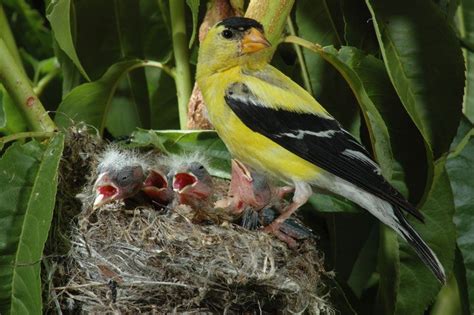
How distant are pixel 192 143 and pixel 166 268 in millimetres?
527

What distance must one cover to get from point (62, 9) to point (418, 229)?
112cm

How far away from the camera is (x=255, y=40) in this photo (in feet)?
8.78

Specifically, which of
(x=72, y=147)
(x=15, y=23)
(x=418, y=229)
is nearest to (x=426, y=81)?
(x=418, y=229)

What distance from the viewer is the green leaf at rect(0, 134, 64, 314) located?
223cm

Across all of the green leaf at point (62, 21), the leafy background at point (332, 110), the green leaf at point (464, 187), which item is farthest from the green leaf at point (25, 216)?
the green leaf at point (464, 187)

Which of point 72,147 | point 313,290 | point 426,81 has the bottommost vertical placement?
point 313,290

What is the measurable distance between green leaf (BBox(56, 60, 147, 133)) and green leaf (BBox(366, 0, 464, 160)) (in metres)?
0.69

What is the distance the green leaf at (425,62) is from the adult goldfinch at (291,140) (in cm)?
19

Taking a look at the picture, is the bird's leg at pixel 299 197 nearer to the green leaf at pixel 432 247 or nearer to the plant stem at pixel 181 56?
the green leaf at pixel 432 247

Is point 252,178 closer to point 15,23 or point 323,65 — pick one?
point 323,65

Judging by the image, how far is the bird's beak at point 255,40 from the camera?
2.66 m

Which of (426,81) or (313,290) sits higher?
(426,81)

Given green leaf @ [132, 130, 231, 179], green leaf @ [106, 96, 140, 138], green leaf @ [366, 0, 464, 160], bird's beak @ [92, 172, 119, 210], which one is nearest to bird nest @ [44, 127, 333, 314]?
bird's beak @ [92, 172, 119, 210]

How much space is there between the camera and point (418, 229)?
2.82 meters
